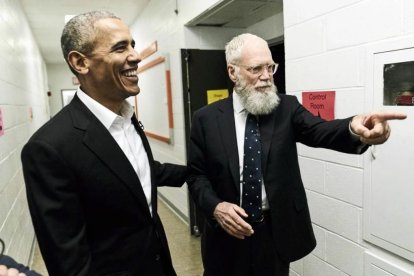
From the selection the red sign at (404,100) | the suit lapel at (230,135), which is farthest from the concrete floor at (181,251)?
the red sign at (404,100)

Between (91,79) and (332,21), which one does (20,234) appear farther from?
(332,21)

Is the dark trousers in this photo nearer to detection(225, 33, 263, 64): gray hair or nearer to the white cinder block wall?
detection(225, 33, 263, 64): gray hair

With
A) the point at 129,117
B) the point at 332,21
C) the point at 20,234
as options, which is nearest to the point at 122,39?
the point at 129,117

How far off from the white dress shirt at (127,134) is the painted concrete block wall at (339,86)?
106cm

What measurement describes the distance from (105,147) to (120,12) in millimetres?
4995

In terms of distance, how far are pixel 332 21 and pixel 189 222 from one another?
256 cm

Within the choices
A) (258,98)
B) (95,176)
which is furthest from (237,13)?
(95,176)

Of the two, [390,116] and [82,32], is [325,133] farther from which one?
[82,32]

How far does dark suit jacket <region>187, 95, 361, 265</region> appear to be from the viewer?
4.81ft

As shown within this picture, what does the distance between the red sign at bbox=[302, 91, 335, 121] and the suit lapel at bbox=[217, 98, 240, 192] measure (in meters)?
0.53

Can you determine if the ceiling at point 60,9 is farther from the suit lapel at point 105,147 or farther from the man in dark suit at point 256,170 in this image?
the suit lapel at point 105,147

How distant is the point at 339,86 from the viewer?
1.70m

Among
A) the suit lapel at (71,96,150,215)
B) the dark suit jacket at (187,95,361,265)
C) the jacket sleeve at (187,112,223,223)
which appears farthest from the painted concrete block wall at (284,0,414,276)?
the suit lapel at (71,96,150,215)

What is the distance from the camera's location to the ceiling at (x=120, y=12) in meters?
2.88
